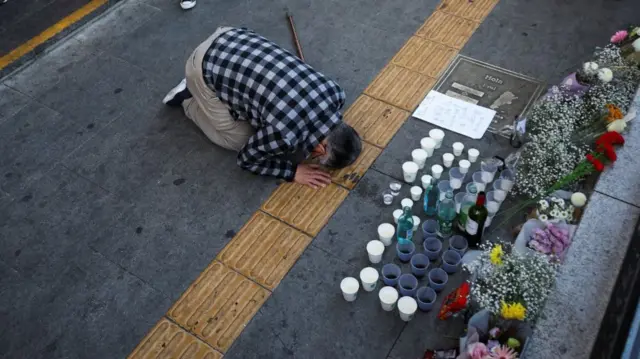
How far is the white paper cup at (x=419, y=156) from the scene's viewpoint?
4.58 m

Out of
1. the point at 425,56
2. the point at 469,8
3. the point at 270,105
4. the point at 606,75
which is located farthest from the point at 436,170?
the point at 469,8

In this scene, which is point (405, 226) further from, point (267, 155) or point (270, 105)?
point (270, 105)

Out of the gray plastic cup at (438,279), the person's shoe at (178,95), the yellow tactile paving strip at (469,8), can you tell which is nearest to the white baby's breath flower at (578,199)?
the gray plastic cup at (438,279)

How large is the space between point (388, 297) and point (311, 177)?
1227 mm

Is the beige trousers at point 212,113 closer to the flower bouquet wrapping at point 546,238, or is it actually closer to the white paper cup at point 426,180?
the white paper cup at point 426,180

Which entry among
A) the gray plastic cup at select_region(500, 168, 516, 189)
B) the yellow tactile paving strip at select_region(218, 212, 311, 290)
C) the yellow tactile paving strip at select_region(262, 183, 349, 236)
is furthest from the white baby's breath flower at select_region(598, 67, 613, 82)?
the yellow tactile paving strip at select_region(218, 212, 311, 290)

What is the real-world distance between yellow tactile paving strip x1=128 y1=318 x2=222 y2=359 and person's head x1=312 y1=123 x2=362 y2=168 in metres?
1.65

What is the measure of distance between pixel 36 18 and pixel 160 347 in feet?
14.0

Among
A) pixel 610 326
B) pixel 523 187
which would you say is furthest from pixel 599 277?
pixel 523 187

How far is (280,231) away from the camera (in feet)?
14.3

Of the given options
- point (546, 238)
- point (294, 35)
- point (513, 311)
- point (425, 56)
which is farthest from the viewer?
point (294, 35)

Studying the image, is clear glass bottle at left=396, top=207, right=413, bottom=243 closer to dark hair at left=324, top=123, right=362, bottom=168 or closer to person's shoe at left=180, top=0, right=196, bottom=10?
dark hair at left=324, top=123, right=362, bottom=168

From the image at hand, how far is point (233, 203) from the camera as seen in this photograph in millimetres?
4566

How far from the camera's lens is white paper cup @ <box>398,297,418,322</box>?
3708mm
